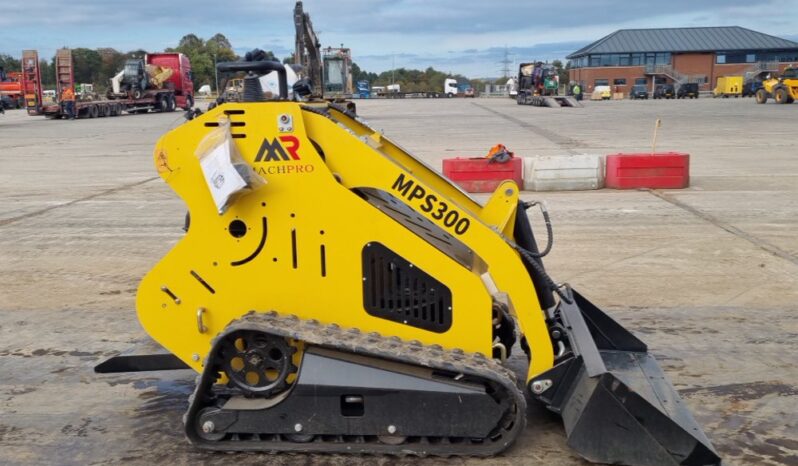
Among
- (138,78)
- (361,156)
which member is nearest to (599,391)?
(361,156)

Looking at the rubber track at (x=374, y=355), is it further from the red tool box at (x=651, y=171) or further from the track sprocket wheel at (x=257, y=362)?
the red tool box at (x=651, y=171)

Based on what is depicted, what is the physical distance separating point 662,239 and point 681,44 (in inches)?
4090

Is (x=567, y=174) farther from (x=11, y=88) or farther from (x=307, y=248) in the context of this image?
(x=11, y=88)

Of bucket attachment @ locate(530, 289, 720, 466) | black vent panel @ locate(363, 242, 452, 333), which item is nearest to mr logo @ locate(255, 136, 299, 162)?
black vent panel @ locate(363, 242, 452, 333)

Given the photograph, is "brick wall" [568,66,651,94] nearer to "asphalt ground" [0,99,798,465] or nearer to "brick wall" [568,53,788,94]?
"brick wall" [568,53,788,94]

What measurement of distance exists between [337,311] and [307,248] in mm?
361

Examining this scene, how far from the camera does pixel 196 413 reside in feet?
13.0

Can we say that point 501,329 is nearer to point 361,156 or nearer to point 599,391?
point 599,391

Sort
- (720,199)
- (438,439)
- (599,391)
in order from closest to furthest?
(599,391) → (438,439) → (720,199)

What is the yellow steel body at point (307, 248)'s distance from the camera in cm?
397

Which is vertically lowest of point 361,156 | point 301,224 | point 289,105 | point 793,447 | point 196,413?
point 793,447

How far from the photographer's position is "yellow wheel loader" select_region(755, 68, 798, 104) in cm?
5059

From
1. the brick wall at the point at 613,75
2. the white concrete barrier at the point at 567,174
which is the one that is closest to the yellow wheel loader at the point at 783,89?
the white concrete barrier at the point at 567,174

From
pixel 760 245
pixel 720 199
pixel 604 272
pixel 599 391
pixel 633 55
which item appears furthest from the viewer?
pixel 633 55
